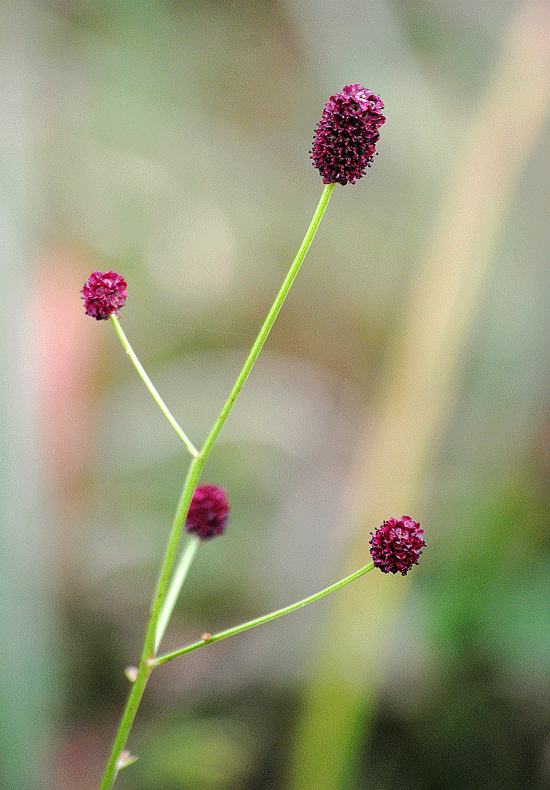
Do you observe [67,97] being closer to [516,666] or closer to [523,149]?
[523,149]

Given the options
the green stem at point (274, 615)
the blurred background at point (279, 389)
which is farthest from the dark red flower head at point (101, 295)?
the blurred background at point (279, 389)

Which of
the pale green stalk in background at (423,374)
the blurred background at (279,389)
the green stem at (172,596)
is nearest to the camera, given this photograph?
the green stem at (172,596)

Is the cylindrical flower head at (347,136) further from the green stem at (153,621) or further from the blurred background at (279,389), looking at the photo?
the blurred background at (279,389)

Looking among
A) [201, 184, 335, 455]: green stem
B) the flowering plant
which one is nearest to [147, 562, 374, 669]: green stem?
the flowering plant

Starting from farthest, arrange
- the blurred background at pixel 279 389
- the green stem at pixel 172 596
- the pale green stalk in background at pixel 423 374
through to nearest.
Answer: the blurred background at pixel 279 389 → the pale green stalk in background at pixel 423 374 → the green stem at pixel 172 596

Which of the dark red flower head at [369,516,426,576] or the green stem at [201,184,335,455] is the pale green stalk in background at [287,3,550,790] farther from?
the green stem at [201,184,335,455]

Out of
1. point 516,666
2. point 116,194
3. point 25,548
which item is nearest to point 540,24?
point 116,194
